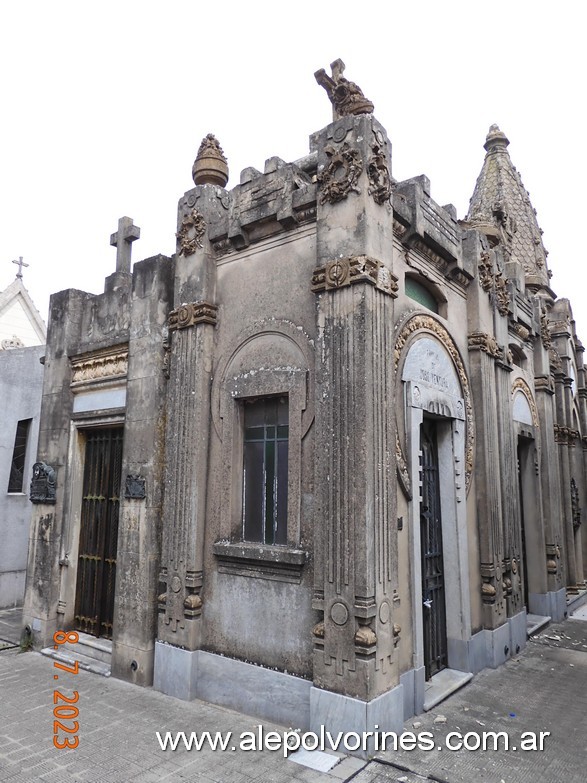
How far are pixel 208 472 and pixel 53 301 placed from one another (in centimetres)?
474

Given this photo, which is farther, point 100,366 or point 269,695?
point 100,366

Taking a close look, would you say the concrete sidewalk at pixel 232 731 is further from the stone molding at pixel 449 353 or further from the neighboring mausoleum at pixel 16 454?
the neighboring mausoleum at pixel 16 454

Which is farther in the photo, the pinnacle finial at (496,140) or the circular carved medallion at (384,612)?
the pinnacle finial at (496,140)

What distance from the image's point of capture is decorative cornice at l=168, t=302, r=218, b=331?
7.03 m

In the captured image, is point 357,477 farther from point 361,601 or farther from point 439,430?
point 439,430

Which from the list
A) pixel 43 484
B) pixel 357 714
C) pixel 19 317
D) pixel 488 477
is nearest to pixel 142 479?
pixel 43 484

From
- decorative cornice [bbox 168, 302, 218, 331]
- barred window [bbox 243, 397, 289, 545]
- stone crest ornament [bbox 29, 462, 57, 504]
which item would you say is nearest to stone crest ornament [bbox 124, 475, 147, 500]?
barred window [bbox 243, 397, 289, 545]

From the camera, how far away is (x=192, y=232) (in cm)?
735

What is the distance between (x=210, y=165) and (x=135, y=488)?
4.56 m

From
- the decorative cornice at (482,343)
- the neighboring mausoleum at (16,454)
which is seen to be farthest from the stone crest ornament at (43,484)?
the decorative cornice at (482,343)

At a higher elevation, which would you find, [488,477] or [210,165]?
[210,165]

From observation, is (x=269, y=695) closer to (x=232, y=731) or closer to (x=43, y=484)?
(x=232, y=731)

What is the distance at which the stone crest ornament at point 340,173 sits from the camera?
18.9 feet

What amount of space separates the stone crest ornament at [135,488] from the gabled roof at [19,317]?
16072 mm
